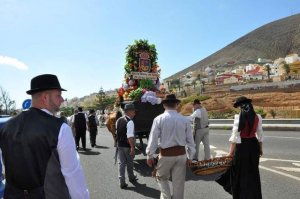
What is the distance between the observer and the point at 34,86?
3275 millimetres

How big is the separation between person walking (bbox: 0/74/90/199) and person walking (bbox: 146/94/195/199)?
10.2 ft

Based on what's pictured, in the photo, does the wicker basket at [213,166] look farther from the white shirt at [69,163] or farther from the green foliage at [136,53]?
the green foliage at [136,53]

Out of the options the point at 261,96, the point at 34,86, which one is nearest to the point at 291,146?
the point at 34,86

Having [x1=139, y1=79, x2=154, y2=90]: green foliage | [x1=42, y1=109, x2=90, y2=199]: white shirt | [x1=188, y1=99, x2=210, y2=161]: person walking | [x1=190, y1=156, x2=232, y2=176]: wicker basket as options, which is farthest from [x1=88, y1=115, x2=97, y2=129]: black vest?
[x1=42, y1=109, x2=90, y2=199]: white shirt

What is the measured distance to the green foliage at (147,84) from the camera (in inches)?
523

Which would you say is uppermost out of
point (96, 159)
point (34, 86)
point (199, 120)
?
point (34, 86)

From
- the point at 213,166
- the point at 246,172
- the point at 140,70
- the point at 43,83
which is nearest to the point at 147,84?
the point at 140,70

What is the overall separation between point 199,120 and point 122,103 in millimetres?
2874

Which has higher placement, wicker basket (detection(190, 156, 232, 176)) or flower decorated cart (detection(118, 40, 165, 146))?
flower decorated cart (detection(118, 40, 165, 146))

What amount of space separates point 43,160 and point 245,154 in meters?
3.97

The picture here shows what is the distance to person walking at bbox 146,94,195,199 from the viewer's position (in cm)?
612

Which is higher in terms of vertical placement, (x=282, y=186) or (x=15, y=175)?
(x=15, y=175)

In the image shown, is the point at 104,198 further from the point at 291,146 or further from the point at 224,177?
the point at 291,146

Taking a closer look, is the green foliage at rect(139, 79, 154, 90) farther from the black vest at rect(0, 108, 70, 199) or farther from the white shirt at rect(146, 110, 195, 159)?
the black vest at rect(0, 108, 70, 199)
